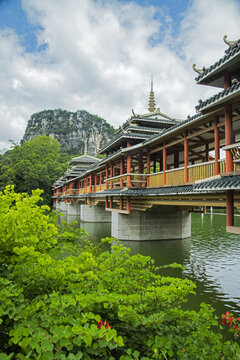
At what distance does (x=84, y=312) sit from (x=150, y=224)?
1286 cm

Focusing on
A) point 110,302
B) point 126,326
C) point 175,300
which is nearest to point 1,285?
point 110,302

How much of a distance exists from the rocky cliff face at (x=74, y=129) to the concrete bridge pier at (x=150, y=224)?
82.4m

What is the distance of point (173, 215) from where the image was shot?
51.2 feet

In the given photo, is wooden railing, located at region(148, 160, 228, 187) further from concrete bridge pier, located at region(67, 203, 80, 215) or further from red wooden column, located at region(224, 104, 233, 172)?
concrete bridge pier, located at region(67, 203, 80, 215)

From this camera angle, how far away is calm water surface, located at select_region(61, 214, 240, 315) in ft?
23.7

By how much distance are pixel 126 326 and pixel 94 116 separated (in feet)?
373

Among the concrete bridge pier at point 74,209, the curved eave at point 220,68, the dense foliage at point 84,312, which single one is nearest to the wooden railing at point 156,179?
the curved eave at point 220,68

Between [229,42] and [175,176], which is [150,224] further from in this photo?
[229,42]

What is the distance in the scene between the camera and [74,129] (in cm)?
10706

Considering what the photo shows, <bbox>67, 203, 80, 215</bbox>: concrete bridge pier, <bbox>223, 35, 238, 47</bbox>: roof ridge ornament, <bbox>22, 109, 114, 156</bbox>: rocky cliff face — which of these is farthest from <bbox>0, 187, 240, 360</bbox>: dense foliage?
<bbox>22, 109, 114, 156</bbox>: rocky cliff face

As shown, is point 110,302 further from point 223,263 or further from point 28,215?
point 223,263

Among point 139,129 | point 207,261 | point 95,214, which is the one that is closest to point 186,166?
point 207,261

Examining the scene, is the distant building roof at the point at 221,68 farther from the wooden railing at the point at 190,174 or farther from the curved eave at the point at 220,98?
the wooden railing at the point at 190,174

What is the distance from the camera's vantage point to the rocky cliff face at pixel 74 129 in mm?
99250
